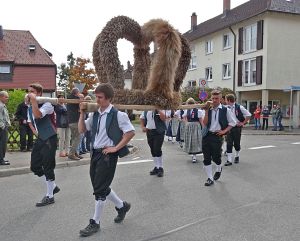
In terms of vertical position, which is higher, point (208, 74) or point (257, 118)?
point (208, 74)

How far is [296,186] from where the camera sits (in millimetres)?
7953

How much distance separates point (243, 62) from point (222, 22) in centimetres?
582

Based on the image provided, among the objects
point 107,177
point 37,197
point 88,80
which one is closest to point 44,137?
point 37,197

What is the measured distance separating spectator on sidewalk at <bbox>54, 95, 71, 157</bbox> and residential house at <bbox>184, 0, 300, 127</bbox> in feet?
64.8

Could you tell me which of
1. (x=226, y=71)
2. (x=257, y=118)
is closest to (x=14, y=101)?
(x=257, y=118)

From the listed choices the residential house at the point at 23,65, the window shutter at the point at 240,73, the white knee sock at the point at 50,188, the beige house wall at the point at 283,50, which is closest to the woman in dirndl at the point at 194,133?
the white knee sock at the point at 50,188

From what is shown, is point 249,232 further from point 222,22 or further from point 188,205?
point 222,22

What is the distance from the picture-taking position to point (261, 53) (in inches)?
1208

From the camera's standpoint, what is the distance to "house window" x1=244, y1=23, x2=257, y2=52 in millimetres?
31784

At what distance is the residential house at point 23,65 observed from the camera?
4150cm

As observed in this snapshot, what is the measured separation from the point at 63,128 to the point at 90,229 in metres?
6.84

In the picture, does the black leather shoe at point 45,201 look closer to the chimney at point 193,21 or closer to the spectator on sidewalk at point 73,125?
the spectator on sidewalk at point 73,125

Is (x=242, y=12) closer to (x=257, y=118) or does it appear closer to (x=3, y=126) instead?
(x=257, y=118)

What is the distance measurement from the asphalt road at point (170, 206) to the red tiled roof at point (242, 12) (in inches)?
797
